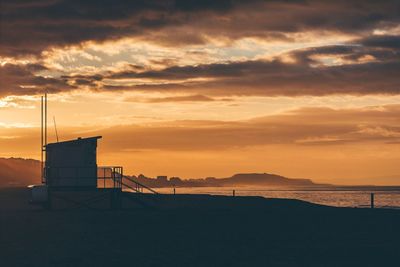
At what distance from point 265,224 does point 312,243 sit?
33.0ft

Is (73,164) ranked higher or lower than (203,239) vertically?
higher

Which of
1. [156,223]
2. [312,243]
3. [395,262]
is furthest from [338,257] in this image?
[156,223]

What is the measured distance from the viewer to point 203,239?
107 ft

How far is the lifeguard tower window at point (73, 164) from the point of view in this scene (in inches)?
2130

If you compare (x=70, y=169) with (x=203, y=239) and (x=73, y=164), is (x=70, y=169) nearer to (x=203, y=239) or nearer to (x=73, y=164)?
(x=73, y=164)

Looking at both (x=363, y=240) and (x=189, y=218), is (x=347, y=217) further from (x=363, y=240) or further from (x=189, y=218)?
(x=363, y=240)

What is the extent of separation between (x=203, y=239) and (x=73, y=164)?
23911mm

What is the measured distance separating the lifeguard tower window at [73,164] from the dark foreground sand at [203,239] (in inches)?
182

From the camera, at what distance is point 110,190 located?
55.8 m

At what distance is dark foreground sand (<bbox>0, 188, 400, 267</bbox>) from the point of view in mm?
25414

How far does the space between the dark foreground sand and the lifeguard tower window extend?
4622 mm

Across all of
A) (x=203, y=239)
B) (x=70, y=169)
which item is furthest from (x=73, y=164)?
(x=203, y=239)

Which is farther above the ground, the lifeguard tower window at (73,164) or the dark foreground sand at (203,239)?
the lifeguard tower window at (73,164)

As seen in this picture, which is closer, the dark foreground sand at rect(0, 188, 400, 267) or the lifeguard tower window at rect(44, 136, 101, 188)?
the dark foreground sand at rect(0, 188, 400, 267)
